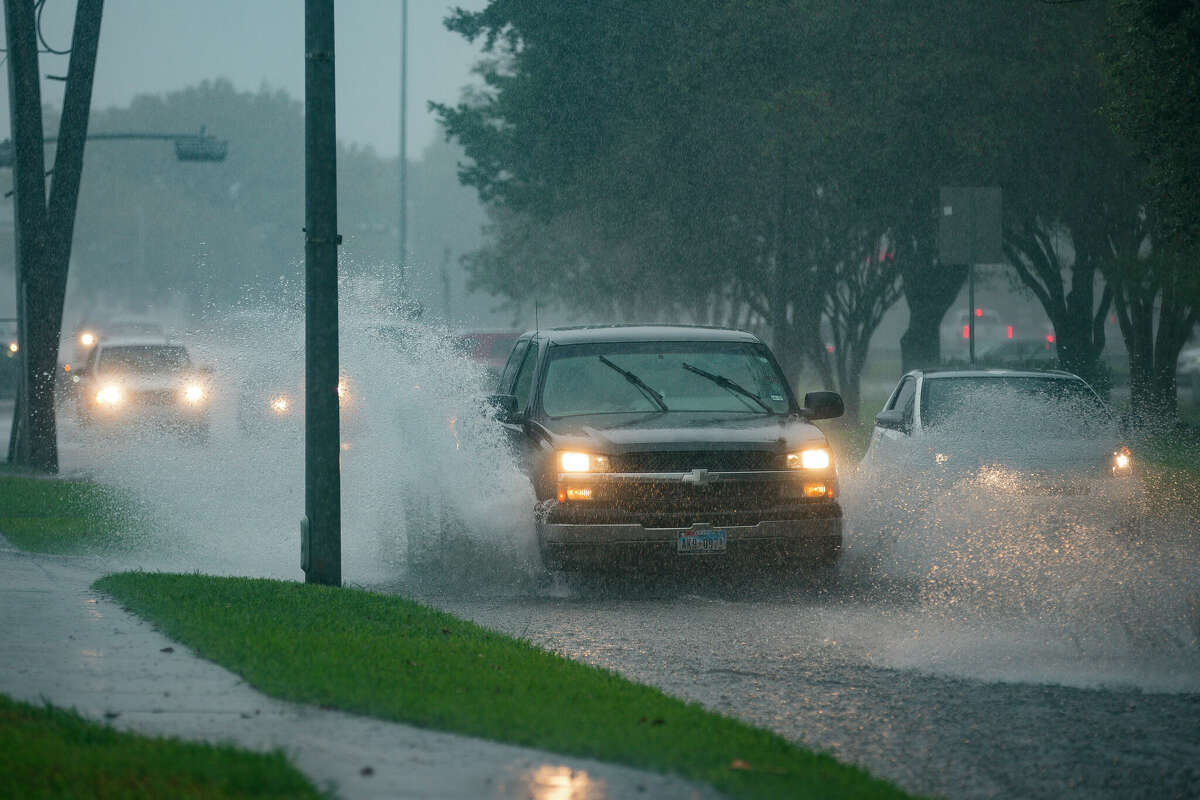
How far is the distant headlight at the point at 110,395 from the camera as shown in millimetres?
29328

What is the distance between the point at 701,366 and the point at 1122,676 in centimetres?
502

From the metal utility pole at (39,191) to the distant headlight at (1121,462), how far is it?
14.4m

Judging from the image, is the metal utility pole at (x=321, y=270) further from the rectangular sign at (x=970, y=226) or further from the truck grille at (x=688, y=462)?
the rectangular sign at (x=970, y=226)

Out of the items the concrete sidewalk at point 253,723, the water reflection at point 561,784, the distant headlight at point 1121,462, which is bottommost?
the water reflection at point 561,784

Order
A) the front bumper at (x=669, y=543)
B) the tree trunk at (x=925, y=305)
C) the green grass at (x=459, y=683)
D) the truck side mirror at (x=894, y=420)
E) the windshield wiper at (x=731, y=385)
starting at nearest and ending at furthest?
1. the green grass at (x=459, y=683)
2. the front bumper at (x=669, y=543)
3. the windshield wiper at (x=731, y=385)
4. the truck side mirror at (x=894, y=420)
5. the tree trunk at (x=925, y=305)

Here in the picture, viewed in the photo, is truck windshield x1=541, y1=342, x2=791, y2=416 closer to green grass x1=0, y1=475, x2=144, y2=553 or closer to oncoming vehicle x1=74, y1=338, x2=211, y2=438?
green grass x1=0, y1=475, x2=144, y2=553

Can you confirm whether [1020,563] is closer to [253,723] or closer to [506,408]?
[506,408]

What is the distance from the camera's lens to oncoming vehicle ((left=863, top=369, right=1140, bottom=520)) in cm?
1393

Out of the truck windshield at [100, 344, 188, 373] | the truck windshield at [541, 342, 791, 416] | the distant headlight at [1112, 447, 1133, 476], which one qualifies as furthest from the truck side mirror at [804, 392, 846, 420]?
the truck windshield at [100, 344, 188, 373]

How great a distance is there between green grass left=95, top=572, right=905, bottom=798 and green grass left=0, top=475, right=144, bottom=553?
13.6 ft

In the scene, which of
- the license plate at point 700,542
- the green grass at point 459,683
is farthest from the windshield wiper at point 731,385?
the green grass at point 459,683

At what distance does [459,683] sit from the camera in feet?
25.2

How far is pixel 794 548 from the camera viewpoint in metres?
11.6

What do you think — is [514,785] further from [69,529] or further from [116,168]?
[116,168]
